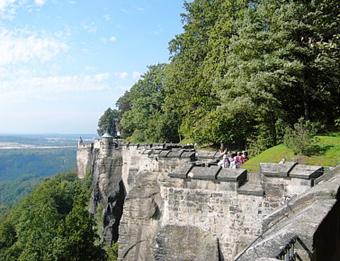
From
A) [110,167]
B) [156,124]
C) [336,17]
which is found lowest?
[110,167]

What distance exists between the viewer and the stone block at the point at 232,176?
9734 millimetres

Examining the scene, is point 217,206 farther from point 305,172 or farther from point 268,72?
point 268,72

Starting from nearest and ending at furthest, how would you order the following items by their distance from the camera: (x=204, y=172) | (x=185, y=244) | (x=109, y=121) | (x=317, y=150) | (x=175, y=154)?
(x=204, y=172) < (x=185, y=244) < (x=175, y=154) < (x=317, y=150) < (x=109, y=121)

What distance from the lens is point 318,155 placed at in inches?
612

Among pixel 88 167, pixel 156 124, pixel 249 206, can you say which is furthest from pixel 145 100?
pixel 249 206

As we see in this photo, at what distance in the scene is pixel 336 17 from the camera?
19281mm

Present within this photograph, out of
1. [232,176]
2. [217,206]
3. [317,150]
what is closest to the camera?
[232,176]

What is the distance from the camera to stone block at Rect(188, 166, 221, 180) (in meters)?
10.0

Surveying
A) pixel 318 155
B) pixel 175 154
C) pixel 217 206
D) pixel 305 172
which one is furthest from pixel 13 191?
pixel 305 172

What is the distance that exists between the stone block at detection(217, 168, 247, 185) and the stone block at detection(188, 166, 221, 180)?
12 cm

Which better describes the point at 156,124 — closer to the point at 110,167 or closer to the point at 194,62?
the point at 110,167

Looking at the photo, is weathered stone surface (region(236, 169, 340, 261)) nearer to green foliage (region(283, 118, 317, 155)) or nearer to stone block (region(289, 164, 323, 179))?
stone block (region(289, 164, 323, 179))

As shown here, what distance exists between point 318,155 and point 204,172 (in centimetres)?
701

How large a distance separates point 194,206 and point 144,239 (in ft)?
11.2
